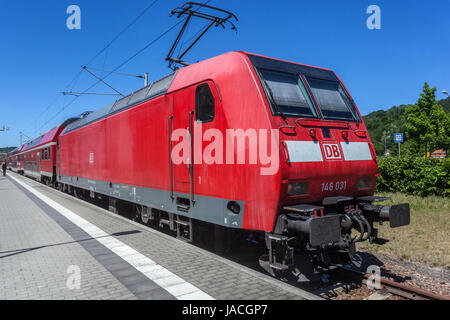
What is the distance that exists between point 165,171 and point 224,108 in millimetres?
2216

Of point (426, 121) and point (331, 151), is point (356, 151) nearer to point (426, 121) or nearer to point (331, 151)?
point (331, 151)

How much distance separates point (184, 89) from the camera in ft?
20.1

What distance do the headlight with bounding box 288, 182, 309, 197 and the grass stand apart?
3448 mm

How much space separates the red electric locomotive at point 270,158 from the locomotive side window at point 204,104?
0.02m

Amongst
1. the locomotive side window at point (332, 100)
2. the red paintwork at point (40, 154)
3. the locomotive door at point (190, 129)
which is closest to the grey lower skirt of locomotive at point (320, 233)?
the locomotive side window at point (332, 100)

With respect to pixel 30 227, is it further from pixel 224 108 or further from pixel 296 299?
pixel 296 299

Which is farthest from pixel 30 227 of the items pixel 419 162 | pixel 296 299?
pixel 419 162

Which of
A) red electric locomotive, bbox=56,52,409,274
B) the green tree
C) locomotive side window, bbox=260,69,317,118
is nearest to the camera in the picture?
red electric locomotive, bbox=56,52,409,274

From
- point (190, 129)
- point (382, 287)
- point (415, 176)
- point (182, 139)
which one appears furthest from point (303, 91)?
point (415, 176)

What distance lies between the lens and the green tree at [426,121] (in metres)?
27.3

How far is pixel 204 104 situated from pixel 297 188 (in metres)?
2.09

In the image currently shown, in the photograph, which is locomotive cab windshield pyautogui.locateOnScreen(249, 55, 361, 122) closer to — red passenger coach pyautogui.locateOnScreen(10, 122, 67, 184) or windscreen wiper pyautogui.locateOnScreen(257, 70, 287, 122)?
windscreen wiper pyautogui.locateOnScreen(257, 70, 287, 122)

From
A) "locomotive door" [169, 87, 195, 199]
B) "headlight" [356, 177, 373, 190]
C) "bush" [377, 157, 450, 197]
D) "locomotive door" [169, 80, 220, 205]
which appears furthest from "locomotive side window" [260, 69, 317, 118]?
"bush" [377, 157, 450, 197]

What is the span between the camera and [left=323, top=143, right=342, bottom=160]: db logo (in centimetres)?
504
